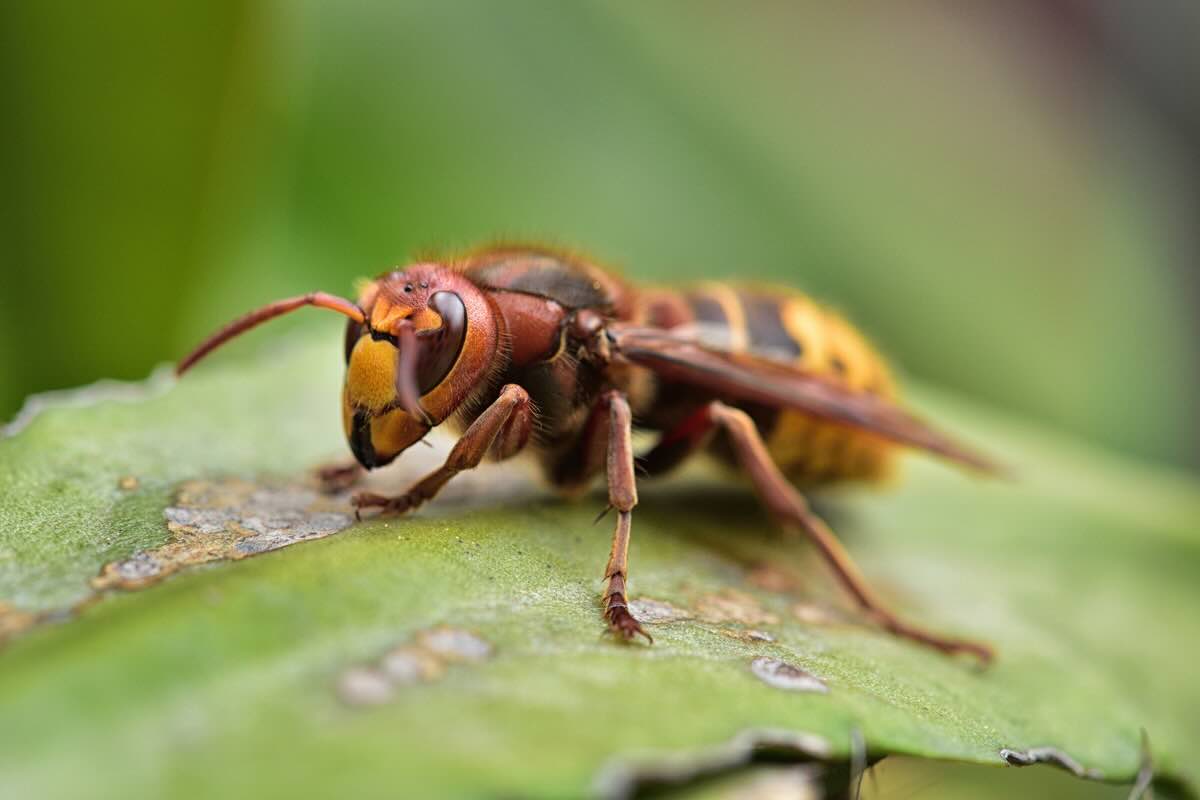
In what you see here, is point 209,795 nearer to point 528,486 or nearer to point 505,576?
point 505,576

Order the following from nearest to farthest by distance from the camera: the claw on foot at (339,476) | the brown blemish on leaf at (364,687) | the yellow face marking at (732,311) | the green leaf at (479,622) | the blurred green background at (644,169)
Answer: the green leaf at (479,622) < the brown blemish on leaf at (364,687) < the claw on foot at (339,476) < the yellow face marking at (732,311) < the blurred green background at (644,169)

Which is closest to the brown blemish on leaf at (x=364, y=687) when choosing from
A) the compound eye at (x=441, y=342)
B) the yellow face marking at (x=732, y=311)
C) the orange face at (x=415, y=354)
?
the orange face at (x=415, y=354)

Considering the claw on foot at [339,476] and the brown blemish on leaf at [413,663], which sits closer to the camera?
the brown blemish on leaf at [413,663]

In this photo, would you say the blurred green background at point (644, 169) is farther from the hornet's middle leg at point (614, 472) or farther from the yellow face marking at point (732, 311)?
the hornet's middle leg at point (614, 472)

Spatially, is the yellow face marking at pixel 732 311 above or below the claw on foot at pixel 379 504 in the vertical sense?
above

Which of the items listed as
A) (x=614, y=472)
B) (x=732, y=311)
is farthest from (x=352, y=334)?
(x=732, y=311)

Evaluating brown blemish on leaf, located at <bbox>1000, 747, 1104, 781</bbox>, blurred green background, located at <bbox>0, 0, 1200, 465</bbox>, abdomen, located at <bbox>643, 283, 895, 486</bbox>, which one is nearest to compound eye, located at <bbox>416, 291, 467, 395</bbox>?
abdomen, located at <bbox>643, 283, 895, 486</bbox>

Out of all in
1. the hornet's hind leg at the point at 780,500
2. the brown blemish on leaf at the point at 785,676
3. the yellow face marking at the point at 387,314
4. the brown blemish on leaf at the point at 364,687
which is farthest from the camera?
the hornet's hind leg at the point at 780,500

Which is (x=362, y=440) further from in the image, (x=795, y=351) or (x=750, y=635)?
(x=795, y=351)
